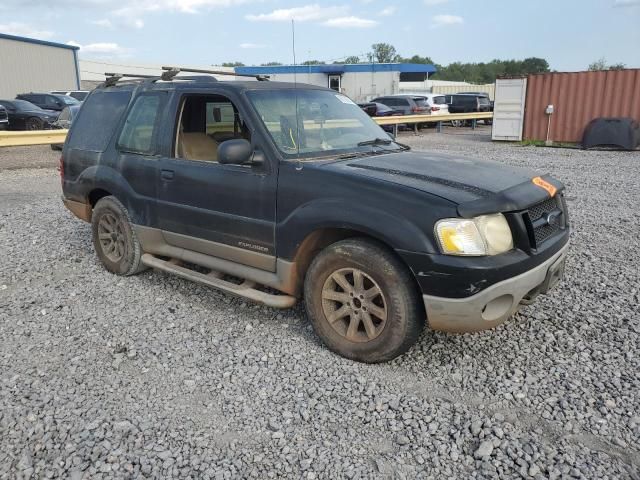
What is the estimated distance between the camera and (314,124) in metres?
4.23

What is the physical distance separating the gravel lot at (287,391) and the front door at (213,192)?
62 centimetres

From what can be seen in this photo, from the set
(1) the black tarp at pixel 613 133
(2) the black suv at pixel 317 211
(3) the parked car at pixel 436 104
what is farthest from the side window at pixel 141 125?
(3) the parked car at pixel 436 104

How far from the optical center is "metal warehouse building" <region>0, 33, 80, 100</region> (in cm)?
3178

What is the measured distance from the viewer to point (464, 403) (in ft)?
10.2

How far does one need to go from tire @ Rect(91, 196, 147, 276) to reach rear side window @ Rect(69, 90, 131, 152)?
0.60m

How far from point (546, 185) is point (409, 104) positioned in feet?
69.6

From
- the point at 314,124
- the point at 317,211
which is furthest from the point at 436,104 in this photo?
the point at 317,211

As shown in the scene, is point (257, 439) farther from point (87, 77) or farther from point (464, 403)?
point (87, 77)

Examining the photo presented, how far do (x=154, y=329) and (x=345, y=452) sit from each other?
2.07 meters

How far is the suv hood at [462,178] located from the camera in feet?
10.5

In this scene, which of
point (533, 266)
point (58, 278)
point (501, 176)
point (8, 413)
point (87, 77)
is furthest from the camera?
point (87, 77)

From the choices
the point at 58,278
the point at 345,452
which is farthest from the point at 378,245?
the point at 58,278

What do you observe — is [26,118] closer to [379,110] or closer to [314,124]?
[379,110]

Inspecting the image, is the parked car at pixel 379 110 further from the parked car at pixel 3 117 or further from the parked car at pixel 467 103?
the parked car at pixel 3 117
